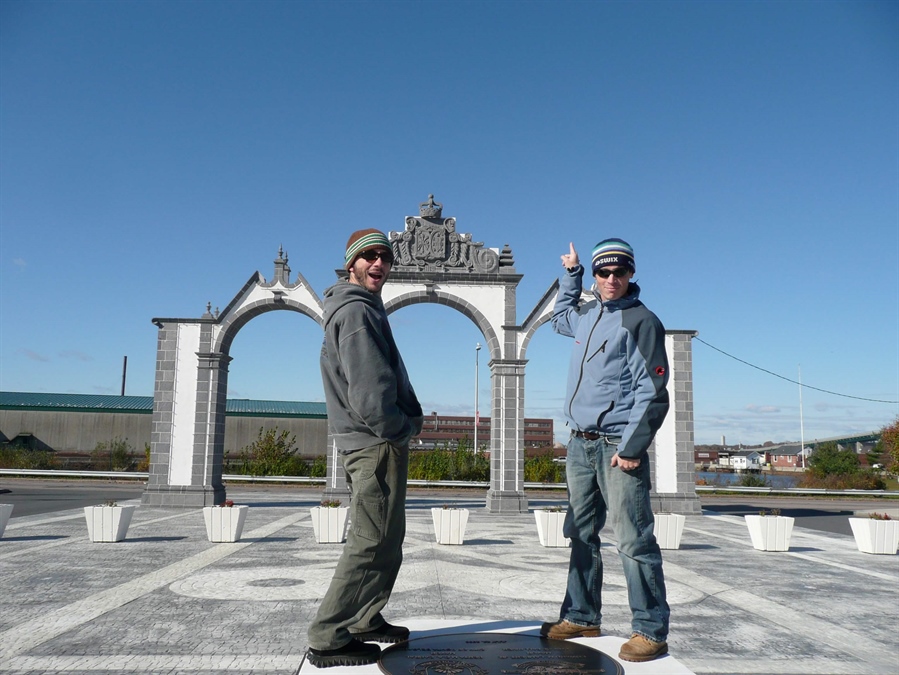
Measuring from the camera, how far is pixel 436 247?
50.8 ft

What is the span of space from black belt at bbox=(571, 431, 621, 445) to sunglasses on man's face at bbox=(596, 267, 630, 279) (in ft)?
2.70

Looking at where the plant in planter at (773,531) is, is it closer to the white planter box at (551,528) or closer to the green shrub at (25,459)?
the white planter box at (551,528)

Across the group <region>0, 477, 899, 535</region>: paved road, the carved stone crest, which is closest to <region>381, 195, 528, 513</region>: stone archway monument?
the carved stone crest

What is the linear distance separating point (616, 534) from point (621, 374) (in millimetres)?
786

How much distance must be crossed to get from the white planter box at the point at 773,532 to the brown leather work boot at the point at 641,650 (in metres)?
7.47

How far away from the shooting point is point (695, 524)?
13.5m

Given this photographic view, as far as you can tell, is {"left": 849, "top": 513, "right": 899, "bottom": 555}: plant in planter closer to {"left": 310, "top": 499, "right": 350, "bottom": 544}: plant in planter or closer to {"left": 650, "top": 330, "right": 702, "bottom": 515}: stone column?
{"left": 650, "top": 330, "right": 702, "bottom": 515}: stone column

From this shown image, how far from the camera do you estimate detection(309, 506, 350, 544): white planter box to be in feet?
30.8

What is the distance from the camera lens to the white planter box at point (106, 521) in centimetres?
896

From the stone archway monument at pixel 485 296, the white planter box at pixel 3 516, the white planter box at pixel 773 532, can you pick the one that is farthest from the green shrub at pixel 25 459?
the white planter box at pixel 773 532

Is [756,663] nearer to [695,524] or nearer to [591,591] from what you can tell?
[591,591]

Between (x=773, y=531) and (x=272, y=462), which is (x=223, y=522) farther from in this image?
(x=272, y=462)

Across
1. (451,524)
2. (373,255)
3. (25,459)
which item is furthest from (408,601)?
(25,459)

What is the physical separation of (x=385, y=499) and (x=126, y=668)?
1.96 meters
